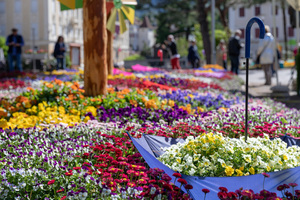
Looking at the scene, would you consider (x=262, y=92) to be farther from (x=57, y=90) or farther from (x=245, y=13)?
(x=245, y=13)

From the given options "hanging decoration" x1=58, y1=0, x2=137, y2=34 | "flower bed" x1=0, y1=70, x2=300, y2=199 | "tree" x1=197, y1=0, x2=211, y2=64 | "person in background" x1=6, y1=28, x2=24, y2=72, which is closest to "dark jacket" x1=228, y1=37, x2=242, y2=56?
"hanging decoration" x1=58, y1=0, x2=137, y2=34

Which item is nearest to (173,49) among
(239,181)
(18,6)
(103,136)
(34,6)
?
(103,136)

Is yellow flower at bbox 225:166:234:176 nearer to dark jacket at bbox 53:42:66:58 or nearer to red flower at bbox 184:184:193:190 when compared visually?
red flower at bbox 184:184:193:190

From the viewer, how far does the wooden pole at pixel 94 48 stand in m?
8.70

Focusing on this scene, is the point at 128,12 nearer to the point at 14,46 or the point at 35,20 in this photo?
the point at 14,46

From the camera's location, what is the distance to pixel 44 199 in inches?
136

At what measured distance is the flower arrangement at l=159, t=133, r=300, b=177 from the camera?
3734 mm

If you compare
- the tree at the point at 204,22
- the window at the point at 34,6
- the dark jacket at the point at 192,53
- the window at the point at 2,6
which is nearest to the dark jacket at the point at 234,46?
the dark jacket at the point at 192,53

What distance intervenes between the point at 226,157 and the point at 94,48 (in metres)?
5.31

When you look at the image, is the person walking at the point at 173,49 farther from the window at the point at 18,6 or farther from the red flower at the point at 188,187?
the window at the point at 18,6

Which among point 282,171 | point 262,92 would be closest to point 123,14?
point 262,92

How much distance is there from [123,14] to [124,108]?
6.86 meters

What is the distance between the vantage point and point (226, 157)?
387cm

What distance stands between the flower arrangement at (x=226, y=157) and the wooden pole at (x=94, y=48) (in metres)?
4.68
